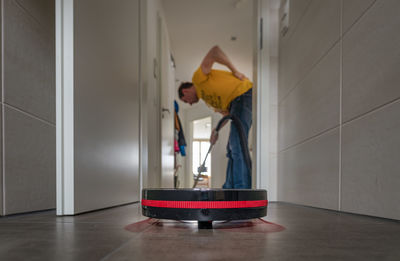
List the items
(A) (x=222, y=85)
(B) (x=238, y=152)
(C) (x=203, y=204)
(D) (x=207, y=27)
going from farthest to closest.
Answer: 1. (D) (x=207, y=27)
2. (A) (x=222, y=85)
3. (B) (x=238, y=152)
4. (C) (x=203, y=204)

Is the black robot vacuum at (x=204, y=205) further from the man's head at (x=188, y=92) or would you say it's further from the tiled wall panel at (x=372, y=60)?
the man's head at (x=188, y=92)

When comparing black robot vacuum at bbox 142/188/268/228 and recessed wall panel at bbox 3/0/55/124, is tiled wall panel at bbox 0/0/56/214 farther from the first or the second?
black robot vacuum at bbox 142/188/268/228

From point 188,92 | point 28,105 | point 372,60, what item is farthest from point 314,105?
point 188,92

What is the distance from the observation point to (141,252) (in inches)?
14.9

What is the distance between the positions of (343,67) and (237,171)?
2.00 meters

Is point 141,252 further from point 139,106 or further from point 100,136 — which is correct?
point 139,106

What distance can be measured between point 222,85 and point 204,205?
261cm

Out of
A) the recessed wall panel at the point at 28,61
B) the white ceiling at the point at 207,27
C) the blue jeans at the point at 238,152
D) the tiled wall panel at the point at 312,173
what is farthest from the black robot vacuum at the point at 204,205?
the white ceiling at the point at 207,27

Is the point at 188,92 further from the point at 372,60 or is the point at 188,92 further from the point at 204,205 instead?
the point at 204,205

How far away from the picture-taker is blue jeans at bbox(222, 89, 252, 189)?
285 centimetres

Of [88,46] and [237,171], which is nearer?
[88,46]

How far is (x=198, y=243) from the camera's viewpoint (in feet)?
1.43

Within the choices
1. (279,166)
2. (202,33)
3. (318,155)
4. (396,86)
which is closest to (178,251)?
(396,86)

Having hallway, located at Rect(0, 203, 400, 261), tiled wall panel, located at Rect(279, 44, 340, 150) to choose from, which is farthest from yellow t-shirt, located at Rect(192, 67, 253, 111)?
hallway, located at Rect(0, 203, 400, 261)
